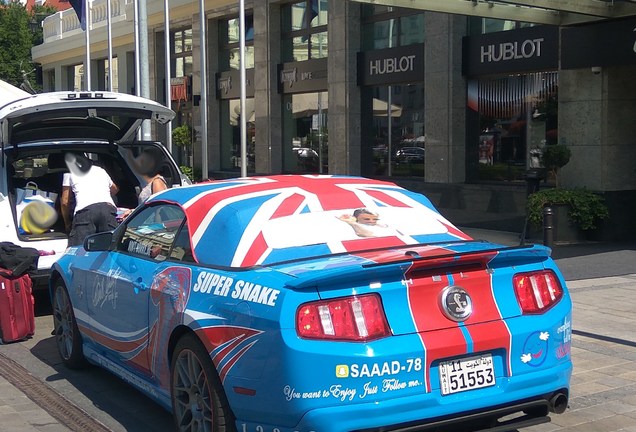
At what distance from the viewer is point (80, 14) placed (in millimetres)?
23000

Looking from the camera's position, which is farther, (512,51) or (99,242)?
(512,51)

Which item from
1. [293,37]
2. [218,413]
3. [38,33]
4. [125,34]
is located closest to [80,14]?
[293,37]

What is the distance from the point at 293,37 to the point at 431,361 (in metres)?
20.7

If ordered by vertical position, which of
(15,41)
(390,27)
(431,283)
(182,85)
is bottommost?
(431,283)

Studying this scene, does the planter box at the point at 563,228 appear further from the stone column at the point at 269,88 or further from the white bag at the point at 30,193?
the stone column at the point at 269,88

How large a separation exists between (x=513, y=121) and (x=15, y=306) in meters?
11.4

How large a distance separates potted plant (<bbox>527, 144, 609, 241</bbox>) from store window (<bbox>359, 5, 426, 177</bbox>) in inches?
180

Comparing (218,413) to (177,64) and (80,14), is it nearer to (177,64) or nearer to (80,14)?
(80,14)

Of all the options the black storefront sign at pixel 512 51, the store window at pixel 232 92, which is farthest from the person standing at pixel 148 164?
the store window at pixel 232 92

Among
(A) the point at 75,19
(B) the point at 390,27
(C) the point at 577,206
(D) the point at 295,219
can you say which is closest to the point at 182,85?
(A) the point at 75,19

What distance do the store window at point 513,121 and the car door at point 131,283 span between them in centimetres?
1135

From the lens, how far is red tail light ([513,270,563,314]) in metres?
4.73

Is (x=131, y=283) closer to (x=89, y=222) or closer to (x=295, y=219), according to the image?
(x=295, y=219)

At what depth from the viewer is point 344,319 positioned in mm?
4238
